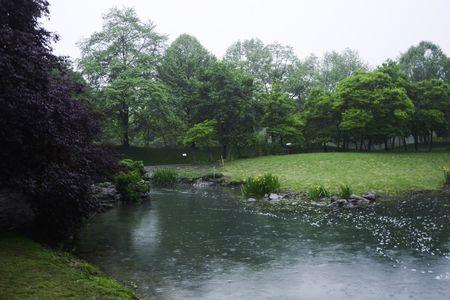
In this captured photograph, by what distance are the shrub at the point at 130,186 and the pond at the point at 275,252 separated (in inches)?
120

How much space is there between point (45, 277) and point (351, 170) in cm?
2635

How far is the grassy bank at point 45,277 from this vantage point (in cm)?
764

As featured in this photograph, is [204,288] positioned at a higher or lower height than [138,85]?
lower

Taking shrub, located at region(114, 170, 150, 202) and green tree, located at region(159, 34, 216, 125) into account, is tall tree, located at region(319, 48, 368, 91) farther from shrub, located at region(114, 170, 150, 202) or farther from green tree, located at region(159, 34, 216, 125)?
shrub, located at region(114, 170, 150, 202)

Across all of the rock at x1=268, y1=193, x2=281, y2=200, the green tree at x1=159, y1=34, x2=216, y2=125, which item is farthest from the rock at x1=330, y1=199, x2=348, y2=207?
the green tree at x1=159, y1=34, x2=216, y2=125

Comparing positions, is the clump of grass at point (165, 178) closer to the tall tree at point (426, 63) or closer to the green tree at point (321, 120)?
the green tree at point (321, 120)

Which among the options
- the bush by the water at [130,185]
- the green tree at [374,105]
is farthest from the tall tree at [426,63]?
the bush by the water at [130,185]

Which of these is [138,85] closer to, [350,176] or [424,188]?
[350,176]

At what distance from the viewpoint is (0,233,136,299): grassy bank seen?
25.1 ft

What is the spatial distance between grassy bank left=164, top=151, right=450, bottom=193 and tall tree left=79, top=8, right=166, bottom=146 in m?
13.2

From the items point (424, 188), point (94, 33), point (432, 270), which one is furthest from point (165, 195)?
point (94, 33)

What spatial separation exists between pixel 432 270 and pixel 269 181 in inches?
607

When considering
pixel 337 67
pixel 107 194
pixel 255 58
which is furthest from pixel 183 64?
pixel 107 194

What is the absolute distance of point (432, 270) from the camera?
11.1m
